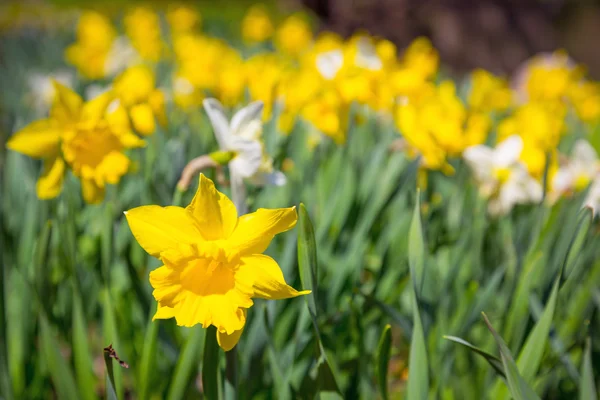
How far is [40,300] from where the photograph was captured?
1028mm

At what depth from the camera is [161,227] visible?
29.4 inches

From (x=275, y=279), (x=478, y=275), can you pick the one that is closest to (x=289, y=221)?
(x=275, y=279)

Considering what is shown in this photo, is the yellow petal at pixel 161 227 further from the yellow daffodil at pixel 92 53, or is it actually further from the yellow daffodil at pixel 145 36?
the yellow daffodil at pixel 145 36

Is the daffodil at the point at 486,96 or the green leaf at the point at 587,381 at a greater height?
the green leaf at the point at 587,381

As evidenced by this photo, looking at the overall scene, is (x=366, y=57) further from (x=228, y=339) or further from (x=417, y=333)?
(x=228, y=339)

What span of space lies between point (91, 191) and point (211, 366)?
0.50 m

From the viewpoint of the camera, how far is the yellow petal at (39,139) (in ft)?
3.52

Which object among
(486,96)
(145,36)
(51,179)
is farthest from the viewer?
(145,36)

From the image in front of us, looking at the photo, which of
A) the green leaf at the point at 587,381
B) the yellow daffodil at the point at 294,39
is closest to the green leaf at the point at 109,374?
the green leaf at the point at 587,381

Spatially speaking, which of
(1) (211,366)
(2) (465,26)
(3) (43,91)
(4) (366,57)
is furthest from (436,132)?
(2) (465,26)

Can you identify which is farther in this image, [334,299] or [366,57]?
[366,57]

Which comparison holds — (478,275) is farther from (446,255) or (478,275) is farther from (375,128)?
Result: (375,128)

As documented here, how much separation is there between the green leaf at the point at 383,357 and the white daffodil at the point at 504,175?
0.69m

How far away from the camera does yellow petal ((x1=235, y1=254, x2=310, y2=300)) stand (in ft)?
2.42
